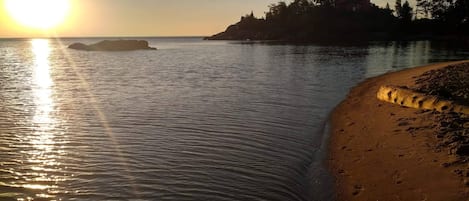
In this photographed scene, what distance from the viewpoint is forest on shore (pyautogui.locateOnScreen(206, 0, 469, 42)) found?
14398 centimetres

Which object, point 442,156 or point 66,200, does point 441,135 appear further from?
point 66,200

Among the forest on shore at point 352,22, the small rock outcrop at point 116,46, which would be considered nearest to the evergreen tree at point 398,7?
the forest on shore at point 352,22

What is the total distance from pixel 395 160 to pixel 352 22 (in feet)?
540

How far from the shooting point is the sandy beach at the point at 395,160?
8500 mm

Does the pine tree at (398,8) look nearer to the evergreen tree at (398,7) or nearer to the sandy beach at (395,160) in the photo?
the evergreen tree at (398,7)

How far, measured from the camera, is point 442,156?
388 inches

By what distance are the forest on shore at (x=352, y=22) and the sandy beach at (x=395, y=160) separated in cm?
13198

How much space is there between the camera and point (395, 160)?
34.2 ft

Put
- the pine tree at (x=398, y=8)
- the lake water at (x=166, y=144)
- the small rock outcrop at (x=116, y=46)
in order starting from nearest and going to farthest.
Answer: the lake water at (x=166, y=144) → the small rock outcrop at (x=116, y=46) → the pine tree at (x=398, y=8)

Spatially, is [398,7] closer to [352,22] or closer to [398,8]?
[398,8]

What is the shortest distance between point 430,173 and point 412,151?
168cm

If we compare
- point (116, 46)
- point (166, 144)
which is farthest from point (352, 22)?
point (166, 144)

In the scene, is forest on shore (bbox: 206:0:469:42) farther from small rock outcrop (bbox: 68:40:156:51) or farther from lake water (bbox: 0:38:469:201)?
lake water (bbox: 0:38:469:201)

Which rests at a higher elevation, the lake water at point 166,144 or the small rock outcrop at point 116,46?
the small rock outcrop at point 116,46
